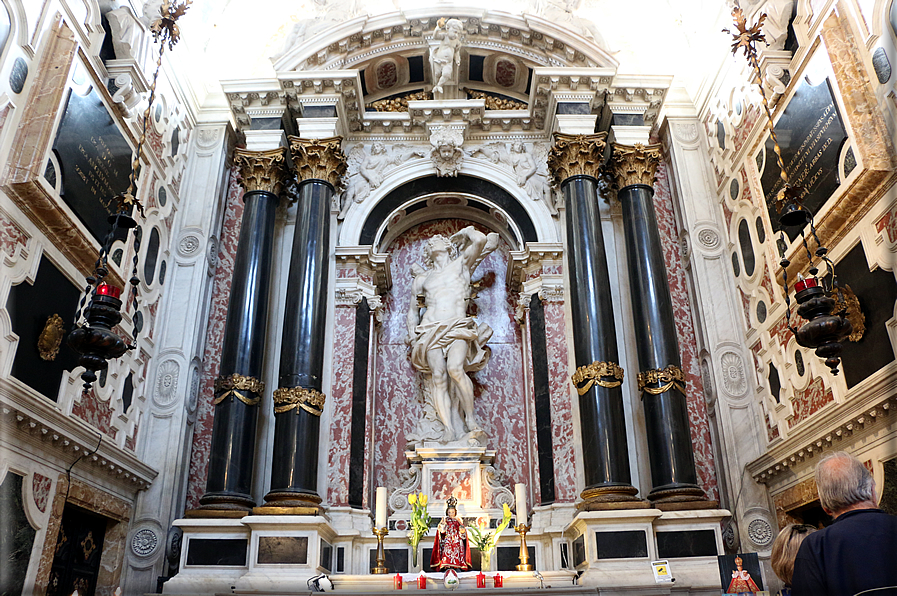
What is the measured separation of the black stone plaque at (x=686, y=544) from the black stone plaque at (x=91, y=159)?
7.49 m

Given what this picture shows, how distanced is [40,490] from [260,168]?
5626 millimetres

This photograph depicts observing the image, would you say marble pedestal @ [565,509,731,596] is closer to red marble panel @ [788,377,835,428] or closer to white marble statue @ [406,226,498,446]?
red marble panel @ [788,377,835,428]

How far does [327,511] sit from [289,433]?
4.03ft

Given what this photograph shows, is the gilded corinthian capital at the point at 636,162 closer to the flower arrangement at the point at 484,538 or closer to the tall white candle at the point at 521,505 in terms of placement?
the tall white candle at the point at 521,505

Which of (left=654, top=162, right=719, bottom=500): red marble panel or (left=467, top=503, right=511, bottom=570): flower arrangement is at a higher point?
(left=654, top=162, right=719, bottom=500): red marble panel

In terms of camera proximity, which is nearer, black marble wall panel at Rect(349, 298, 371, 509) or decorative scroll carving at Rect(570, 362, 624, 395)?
decorative scroll carving at Rect(570, 362, 624, 395)

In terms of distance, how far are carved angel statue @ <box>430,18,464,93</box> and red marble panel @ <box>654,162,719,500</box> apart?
3896 mm

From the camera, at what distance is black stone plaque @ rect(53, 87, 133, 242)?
7.54 metres

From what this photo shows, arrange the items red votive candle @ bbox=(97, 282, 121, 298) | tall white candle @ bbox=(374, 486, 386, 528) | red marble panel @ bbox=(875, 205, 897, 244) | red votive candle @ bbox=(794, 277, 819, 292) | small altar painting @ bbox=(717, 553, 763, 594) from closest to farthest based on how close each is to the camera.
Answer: red votive candle @ bbox=(794, 277, 819, 292)
red votive candle @ bbox=(97, 282, 121, 298)
small altar painting @ bbox=(717, 553, 763, 594)
red marble panel @ bbox=(875, 205, 897, 244)
tall white candle @ bbox=(374, 486, 386, 528)

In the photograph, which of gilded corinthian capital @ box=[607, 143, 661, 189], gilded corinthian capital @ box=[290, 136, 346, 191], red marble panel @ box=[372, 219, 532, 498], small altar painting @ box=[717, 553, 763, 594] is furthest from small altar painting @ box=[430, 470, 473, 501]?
gilded corinthian capital @ box=[607, 143, 661, 189]

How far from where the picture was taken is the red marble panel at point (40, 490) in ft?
22.2

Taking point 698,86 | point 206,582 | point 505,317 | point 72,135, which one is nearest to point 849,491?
point 206,582

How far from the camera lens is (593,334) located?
962 cm

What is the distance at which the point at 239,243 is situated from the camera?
10.6 metres
